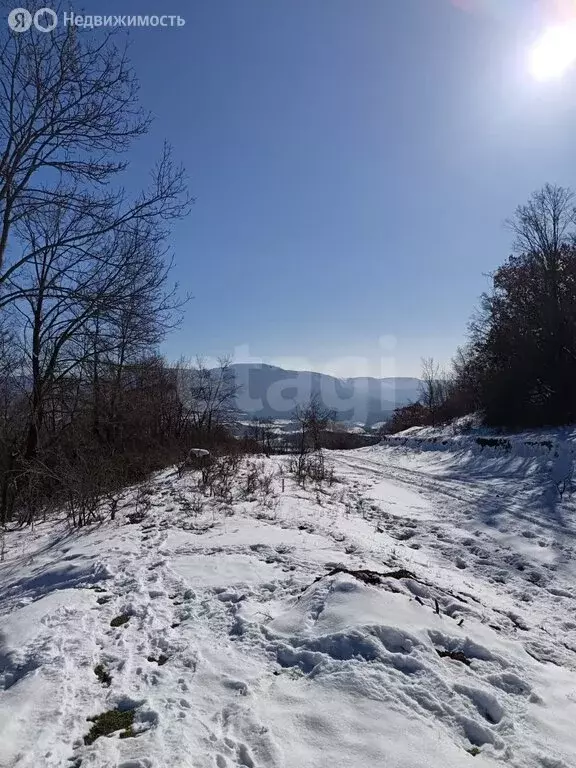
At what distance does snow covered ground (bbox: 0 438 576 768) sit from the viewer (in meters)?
2.55

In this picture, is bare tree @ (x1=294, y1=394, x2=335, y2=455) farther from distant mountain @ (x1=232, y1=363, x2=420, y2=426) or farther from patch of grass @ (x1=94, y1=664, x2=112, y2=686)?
patch of grass @ (x1=94, y1=664, x2=112, y2=686)

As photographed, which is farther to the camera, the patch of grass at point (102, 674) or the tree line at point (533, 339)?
the tree line at point (533, 339)

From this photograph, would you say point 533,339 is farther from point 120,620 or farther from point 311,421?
point 120,620

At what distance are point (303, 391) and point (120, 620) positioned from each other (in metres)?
38.7

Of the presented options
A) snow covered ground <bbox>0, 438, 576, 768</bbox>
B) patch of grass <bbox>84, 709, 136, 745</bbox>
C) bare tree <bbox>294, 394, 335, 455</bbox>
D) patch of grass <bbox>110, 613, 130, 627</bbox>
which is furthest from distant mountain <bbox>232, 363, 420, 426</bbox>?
patch of grass <bbox>84, 709, 136, 745</bbox>

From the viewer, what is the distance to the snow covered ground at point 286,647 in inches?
100

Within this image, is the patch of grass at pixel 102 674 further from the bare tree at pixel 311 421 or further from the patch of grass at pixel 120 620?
the bare tree at pixel 311 421

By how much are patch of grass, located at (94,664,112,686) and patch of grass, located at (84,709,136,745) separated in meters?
0.34

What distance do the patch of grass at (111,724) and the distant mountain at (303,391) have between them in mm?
20860

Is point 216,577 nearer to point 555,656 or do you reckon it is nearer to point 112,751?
point 112,751

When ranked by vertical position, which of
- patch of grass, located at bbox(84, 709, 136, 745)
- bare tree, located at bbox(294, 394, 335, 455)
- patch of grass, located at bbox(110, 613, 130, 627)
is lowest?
patch of grass, located at bbox(110, 613, 130, 627)

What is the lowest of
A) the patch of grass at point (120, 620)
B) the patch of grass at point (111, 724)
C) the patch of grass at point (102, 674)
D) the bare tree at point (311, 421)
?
the patch of grass at point (120, 620)

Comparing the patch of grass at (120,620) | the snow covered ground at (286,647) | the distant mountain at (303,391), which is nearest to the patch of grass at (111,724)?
the snow covered ground at (286,647)

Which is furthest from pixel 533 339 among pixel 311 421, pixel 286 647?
pixel 286 647
